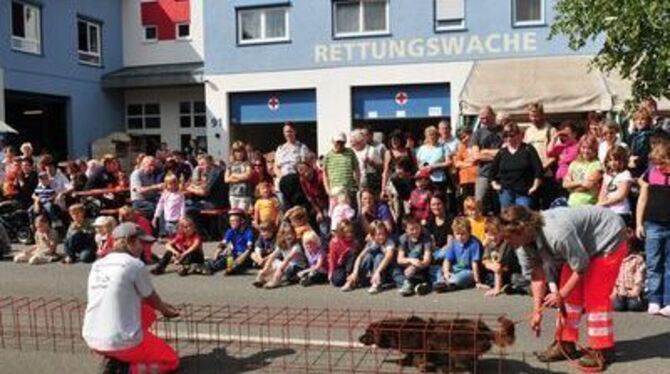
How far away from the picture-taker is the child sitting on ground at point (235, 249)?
1215 centimetres

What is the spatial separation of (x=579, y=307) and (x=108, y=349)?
3612 mm

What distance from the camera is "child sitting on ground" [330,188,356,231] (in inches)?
458

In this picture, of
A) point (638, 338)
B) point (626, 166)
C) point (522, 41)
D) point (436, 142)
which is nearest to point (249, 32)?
point (522, 41)

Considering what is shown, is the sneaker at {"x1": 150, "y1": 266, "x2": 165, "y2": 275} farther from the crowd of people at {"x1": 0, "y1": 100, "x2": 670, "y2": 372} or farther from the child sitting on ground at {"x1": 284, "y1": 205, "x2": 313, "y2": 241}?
the child sitting on ground at {"x1": 284, "y1": 205, "x2": 313, "y2": 241}

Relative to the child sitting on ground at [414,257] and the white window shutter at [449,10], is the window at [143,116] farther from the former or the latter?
the child sitting on ground at [414,257]

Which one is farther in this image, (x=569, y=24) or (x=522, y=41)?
(x=522, y=41)

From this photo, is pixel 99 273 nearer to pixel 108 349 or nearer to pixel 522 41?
pixel 108 349

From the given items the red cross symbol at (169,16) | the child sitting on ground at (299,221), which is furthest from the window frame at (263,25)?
the child sitting on ground at (299,221)

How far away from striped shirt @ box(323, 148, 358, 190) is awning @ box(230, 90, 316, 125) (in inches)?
581

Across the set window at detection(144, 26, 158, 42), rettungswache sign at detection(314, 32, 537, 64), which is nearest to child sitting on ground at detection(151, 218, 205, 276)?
rettungswache sign at detection(314, 32, 537, 64)

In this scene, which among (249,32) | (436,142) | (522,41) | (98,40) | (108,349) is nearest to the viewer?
(108,349)

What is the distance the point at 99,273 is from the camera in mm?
6332

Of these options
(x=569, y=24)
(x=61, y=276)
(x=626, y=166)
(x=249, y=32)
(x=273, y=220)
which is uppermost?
(x=249, y=32)

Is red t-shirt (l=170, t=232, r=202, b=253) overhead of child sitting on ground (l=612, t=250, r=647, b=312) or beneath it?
overhead
